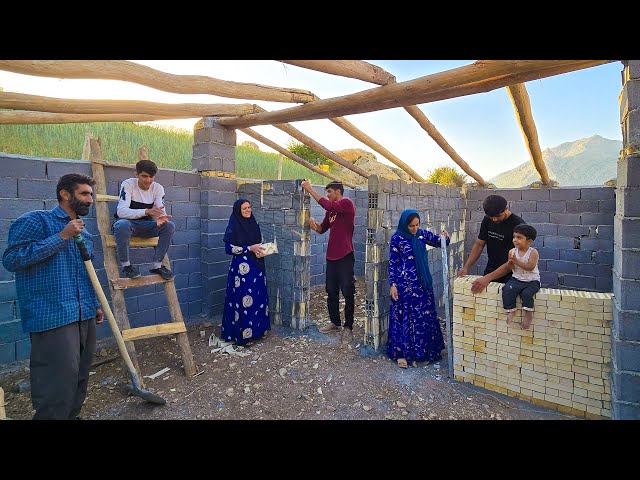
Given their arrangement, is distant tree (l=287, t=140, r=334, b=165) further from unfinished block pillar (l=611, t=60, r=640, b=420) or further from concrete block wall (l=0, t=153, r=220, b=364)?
unfinished block pillar (l=611, t=60, r=640, b=420)

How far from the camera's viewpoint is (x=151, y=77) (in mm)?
3762

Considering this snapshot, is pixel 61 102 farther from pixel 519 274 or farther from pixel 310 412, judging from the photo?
pixel 519 274

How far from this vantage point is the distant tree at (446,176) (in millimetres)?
22753

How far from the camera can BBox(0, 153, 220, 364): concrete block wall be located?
3973 mm

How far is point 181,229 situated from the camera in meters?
5.74

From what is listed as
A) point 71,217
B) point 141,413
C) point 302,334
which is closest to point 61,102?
point 71,217

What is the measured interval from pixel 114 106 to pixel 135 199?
1385mm

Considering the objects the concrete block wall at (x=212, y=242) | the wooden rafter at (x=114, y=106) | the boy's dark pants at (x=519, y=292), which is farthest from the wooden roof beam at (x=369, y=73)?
the boy's dark pants at (x=519, y=292)

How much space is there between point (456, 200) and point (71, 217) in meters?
6.64

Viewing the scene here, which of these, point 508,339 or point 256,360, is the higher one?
point 508,339

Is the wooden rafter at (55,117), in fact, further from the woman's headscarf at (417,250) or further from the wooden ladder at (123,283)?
the woman's headscarf at (417,250)

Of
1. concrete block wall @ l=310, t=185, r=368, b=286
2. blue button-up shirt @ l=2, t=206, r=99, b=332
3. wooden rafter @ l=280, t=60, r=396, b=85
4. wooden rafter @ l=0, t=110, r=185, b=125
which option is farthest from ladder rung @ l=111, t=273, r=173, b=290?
concrete block wall @ l=310, t=185, r=368, b=286

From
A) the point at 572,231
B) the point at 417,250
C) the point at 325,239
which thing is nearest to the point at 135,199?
the point at 417,250

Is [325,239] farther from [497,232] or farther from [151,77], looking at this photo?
[151,77]
